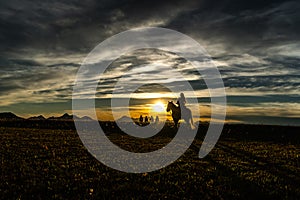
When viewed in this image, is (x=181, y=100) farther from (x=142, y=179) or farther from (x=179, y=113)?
(x=142, y=179)

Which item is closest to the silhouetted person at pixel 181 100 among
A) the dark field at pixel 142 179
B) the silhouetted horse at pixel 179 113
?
the silhouetted horse at pixel 179 113

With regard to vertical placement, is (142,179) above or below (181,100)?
below

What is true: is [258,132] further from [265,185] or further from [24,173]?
[24,173]

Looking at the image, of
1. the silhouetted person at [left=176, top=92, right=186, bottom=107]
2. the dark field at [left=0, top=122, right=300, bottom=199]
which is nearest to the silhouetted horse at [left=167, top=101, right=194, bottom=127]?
the silhouetted person at [left=176, top=92, right=186, bottom=107]

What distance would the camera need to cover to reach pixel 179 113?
180 feet

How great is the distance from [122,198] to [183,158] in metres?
11.8

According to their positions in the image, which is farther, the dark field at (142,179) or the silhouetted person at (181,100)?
the silhouetted person at (181,100)

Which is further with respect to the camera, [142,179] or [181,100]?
[181,100]

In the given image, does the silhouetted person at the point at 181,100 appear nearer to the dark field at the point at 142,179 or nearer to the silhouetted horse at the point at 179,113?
the silhouetted horse at the point at 179,113

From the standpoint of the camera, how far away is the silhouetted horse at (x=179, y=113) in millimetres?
54375

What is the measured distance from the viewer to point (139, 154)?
25.2m

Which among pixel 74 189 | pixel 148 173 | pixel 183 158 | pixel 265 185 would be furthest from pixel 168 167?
pixel 74 189

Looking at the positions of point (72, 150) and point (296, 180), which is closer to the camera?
point (296, 180)

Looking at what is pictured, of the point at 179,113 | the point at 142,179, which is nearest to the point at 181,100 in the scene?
the point at 179,113
